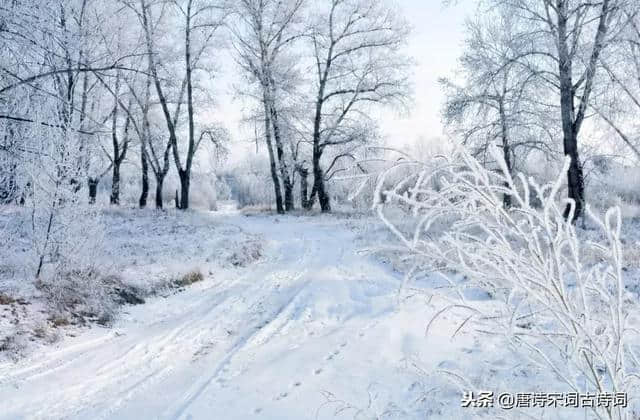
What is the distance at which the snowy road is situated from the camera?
3896 mm

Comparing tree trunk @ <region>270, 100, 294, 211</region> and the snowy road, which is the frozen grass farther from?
tree trunk @ <region>270, 100, 294, 211</region>

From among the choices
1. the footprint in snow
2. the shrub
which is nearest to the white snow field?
the footprint in snow

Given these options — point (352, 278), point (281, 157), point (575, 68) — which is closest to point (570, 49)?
point (575, 68)

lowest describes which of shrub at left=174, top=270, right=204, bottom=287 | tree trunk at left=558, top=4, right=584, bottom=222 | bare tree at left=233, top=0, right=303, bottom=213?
shrub at left=174, top=270, right=204, bottom=287

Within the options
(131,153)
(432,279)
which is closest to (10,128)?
(432,279)

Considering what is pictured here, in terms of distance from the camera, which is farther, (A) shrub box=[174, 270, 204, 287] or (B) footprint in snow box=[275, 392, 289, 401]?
(A) shrub box=[174, 270, 204, 287]

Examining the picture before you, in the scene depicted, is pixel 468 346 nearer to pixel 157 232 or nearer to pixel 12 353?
pixel 12 353

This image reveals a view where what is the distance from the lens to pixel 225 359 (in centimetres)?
491

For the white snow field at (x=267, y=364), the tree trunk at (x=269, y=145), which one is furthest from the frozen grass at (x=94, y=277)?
the tree trunk at (x=269, y=145)

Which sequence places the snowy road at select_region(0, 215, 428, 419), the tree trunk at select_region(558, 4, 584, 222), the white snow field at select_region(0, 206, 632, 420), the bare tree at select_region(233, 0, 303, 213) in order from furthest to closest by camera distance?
the bare tree at select_region(233, 0, 303, 213)
the tree trunk at select_region(558, 4, 584, 222)
the snowy road at select_region(0, 215, 428, 419)
the white snow field at select_region(0, 206, 632, 420)

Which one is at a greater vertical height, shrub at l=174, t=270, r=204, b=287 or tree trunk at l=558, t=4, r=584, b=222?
tree trunk at l=558, t=4, r=584, b=222

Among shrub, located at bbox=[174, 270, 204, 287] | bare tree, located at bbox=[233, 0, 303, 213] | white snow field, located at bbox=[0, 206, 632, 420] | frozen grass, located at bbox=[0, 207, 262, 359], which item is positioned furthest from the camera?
bare tree, located at bbox=[233, 0, 303, 213]

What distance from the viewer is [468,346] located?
4609 mm

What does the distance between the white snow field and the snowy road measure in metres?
0.01
